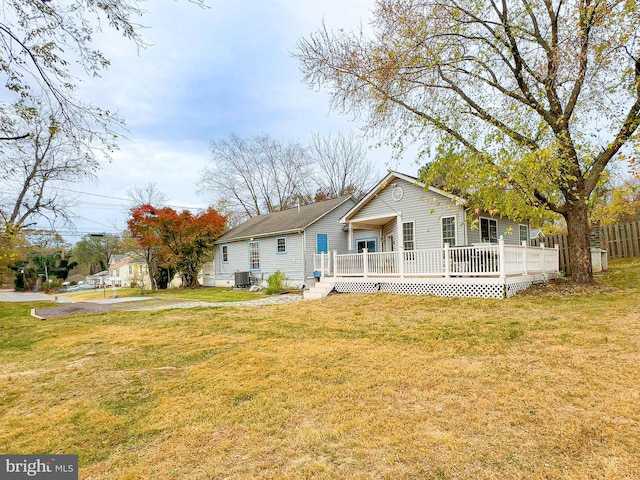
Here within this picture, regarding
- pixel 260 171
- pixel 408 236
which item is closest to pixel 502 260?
pixel 408 236

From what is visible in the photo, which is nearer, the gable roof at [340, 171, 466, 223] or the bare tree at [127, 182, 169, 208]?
the gable roof at [340, 171, 466, 223]

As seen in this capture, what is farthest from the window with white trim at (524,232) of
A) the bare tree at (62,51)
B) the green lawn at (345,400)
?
the bare tree at (62,51)

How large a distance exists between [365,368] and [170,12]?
5.36 metres

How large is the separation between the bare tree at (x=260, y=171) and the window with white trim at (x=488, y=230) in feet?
70.2

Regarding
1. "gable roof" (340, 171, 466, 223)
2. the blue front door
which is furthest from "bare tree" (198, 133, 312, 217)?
"gable roof" (340, 171, 466, 223)

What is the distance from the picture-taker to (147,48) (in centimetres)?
462

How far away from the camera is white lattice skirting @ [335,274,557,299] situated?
31.6 feet

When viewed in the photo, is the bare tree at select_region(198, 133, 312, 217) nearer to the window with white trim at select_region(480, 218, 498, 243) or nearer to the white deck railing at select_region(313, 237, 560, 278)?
the white deck railing at select_region(313, 237, 560, 278)

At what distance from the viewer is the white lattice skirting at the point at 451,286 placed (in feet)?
31.6

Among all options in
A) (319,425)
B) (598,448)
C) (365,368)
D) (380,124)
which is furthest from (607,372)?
(380,124)

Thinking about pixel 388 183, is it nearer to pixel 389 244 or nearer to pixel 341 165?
pixel 389 244

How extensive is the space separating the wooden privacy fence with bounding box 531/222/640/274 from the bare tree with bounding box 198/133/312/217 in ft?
68.9

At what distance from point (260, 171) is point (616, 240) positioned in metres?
27.0

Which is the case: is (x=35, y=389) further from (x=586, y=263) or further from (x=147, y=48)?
(x=586, y=263)
